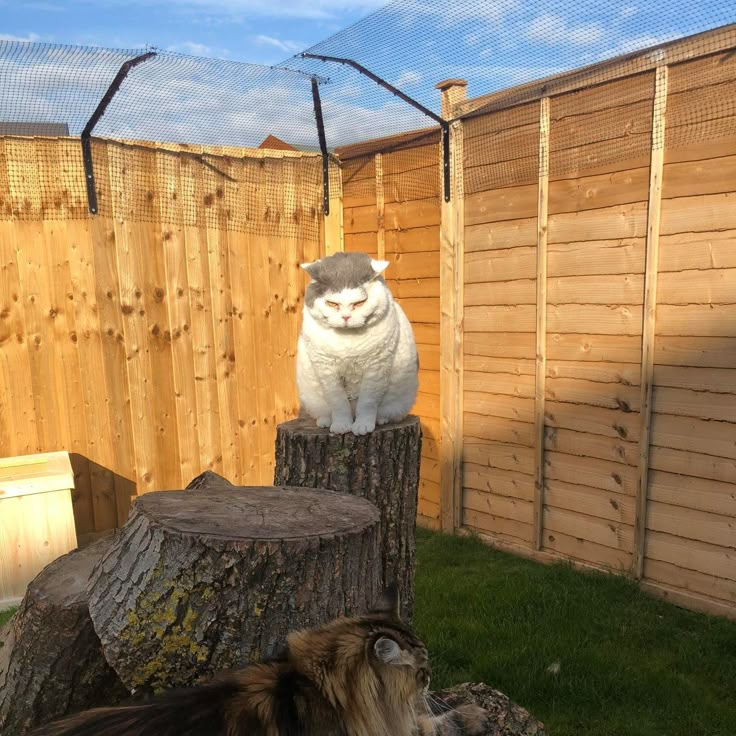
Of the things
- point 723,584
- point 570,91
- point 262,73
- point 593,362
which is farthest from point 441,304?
point 723,584

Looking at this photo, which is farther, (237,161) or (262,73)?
(237,161)

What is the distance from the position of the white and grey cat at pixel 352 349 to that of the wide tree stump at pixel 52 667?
1.07m

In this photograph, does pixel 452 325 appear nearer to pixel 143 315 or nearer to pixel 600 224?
pixel 600 224

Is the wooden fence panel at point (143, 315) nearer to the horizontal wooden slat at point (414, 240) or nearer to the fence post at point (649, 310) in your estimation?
the horizontal wooden slat at point (414, 240)

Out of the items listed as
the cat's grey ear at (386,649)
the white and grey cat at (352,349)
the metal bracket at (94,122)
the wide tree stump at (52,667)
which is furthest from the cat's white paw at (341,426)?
the metal bracket at (94,122)

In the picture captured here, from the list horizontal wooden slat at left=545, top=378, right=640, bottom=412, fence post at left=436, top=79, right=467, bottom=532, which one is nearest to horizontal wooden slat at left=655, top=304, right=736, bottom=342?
horizontal wooden slat at left=545, top=378, right=640, bottom=412

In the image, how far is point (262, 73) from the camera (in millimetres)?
4156

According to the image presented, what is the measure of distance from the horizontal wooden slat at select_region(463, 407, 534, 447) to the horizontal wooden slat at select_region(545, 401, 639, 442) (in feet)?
0.68

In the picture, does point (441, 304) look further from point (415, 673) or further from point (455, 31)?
point (415, 673)

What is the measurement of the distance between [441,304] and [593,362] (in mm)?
1212

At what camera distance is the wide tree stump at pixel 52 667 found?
Answer: 1.81 m

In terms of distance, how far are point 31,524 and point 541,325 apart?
331 centimetres

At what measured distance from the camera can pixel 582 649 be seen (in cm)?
294

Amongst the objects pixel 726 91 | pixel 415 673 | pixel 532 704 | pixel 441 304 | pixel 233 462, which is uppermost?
pixel 726 91
